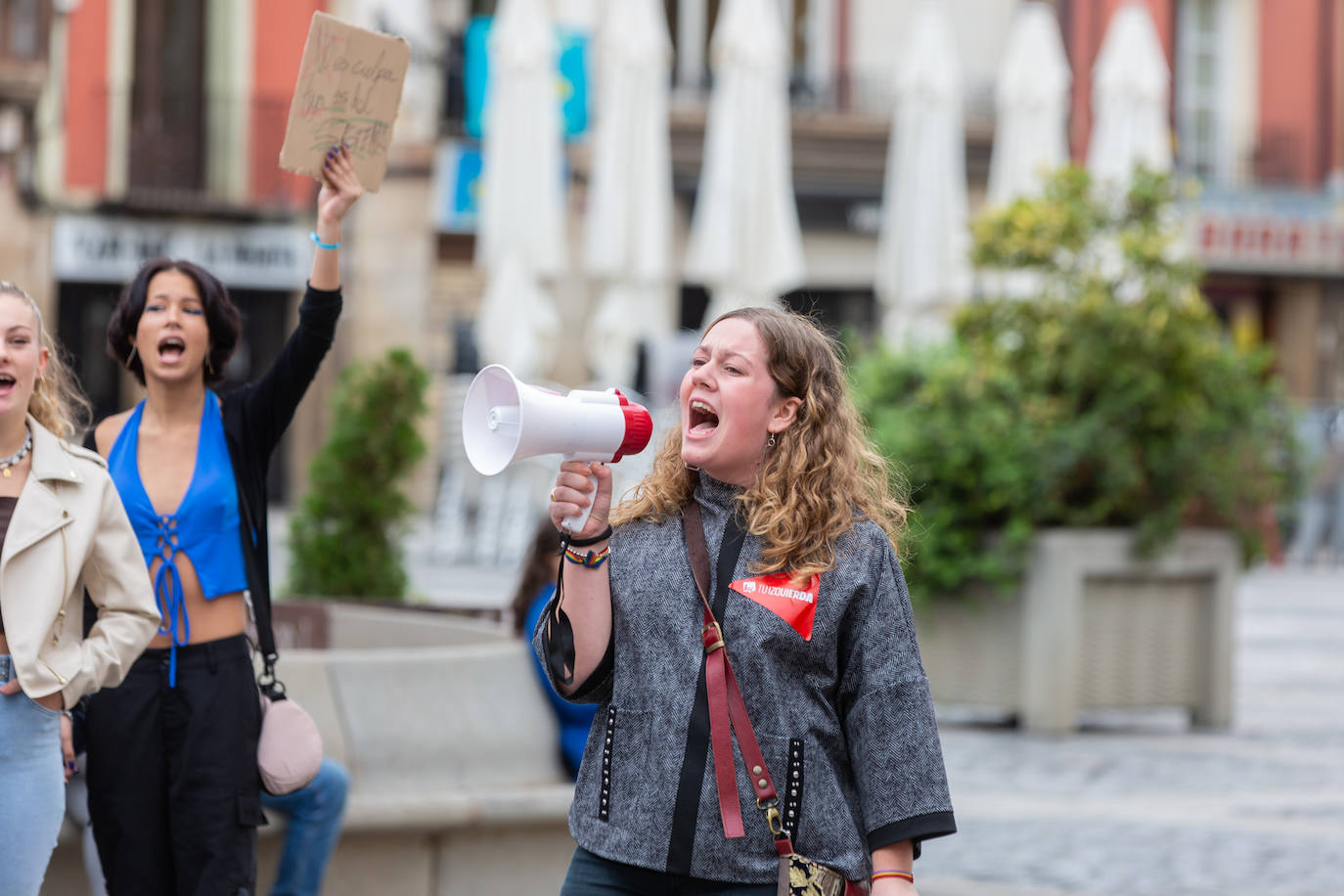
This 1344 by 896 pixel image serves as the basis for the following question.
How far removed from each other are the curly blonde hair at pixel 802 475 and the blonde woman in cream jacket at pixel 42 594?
0.96 meters

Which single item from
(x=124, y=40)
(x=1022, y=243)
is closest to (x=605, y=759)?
(x=1022, y=243)

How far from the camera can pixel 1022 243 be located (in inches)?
368

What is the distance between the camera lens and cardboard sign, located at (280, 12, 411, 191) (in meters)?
3.71

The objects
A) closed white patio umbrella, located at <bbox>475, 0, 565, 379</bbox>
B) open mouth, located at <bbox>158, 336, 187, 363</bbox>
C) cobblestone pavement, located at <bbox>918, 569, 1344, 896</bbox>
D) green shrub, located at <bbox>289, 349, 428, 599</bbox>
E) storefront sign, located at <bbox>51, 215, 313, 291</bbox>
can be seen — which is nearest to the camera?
open mouth, located at <bbox>158, 336, 187, 363</bbox>

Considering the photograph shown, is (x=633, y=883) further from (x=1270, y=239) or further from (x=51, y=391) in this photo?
(x=1270, y=239)

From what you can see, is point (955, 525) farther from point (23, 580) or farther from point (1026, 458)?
point (23, 580)

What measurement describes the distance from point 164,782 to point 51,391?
777 millimetres

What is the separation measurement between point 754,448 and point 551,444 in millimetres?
420

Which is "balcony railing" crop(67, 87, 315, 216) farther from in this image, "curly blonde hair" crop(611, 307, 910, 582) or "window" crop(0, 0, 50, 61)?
"curly blonde hair" crop(611, 307, 910, 582)

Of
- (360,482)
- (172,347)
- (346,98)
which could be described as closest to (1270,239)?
(360,482)

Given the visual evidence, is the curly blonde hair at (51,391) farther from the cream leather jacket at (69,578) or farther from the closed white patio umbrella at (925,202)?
the closed white patio umbrella at (925,202)

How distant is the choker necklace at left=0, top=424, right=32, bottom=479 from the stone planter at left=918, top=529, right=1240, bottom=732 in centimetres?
619

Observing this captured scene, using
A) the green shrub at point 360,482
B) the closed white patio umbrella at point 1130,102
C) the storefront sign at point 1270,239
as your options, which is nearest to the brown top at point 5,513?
the green shrub at point 360,482

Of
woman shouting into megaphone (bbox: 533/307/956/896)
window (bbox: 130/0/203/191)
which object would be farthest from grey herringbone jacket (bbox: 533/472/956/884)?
window (bbox: 130/0/203/191)
